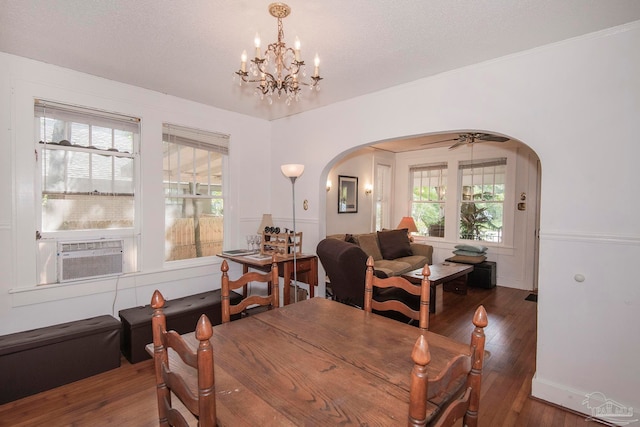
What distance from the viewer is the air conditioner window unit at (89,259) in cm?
292

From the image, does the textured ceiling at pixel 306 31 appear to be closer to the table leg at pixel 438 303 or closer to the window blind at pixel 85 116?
the window blind at pixel 85 116

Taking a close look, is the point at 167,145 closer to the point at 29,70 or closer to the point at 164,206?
the point at 164,206

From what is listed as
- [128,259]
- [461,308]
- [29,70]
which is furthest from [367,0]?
[461,308]

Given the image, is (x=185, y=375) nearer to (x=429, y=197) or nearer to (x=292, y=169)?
(x=292, y=169)

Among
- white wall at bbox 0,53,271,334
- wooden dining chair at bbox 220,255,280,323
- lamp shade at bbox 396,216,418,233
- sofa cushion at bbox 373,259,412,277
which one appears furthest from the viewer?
lamp shade at bbox 396,216,418,233

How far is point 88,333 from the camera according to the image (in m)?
2.64

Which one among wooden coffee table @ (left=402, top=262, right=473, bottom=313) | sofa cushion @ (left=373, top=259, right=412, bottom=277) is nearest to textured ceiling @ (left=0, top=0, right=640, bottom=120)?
wooden coffee table @ (left=402, top=262, right=473, bottom=313)

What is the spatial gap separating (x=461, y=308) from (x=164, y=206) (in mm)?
4154

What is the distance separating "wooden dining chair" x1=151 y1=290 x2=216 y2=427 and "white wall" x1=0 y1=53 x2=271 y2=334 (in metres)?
2.31

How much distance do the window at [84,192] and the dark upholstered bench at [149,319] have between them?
55 cm

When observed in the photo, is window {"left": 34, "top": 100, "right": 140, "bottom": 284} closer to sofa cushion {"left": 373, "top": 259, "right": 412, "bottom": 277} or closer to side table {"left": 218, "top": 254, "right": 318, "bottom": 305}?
side table {"left": 218, "top": 254, "right": 318, "bottom": 305}

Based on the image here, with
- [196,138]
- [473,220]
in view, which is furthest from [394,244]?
[196,138]

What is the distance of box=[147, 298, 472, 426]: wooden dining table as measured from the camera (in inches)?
43.1

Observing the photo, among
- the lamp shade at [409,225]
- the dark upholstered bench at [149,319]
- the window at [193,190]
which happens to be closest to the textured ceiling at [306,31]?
the window at [193,190]
